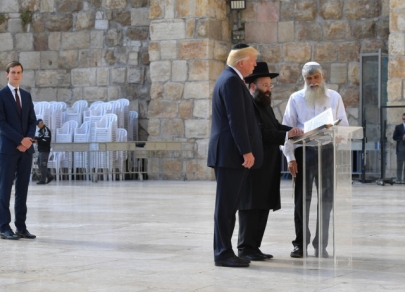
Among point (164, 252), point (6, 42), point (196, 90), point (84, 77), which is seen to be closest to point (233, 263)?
point (164, 252)

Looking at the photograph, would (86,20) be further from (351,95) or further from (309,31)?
(351,95)

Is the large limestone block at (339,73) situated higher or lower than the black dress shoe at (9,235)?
higher

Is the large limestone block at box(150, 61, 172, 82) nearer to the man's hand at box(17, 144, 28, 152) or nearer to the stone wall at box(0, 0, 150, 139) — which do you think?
the stone wall at box(0, 0, 150, 139)

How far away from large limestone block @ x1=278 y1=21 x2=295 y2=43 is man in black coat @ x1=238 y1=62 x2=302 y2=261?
38.3 feet

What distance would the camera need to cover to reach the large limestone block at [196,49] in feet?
59.7

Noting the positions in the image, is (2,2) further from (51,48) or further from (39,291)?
(39,291)

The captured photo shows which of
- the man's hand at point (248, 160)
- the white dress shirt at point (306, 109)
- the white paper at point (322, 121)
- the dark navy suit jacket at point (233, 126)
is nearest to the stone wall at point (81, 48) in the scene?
the white dress shirt at point (306, 109)

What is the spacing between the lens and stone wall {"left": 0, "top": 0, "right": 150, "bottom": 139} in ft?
64.8

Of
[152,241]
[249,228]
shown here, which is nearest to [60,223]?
[152,241]

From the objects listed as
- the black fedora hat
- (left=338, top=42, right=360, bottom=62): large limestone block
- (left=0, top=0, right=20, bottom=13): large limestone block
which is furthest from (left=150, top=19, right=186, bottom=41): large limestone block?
the black fedora hat

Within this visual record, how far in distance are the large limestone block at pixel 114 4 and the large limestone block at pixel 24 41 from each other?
1979 mm

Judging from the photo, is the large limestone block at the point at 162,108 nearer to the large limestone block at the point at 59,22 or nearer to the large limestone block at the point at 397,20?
the large limestone block at the point at 59,22

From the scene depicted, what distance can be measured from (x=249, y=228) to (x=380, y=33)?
11.8 m

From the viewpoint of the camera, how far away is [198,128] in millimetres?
18406
